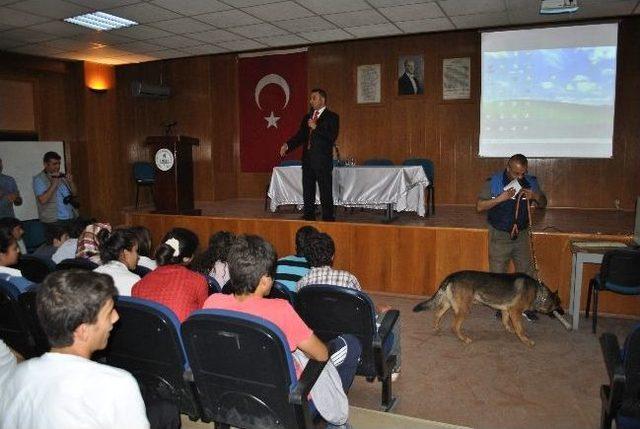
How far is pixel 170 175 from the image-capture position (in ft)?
22.6

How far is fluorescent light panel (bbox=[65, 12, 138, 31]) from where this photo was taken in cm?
603

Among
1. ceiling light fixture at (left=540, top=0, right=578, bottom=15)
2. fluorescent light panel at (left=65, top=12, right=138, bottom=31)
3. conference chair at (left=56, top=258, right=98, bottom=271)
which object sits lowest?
conference chair at (left=56, top=258, right=98, bottom=271)

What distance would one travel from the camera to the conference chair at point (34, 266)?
3.47 metres

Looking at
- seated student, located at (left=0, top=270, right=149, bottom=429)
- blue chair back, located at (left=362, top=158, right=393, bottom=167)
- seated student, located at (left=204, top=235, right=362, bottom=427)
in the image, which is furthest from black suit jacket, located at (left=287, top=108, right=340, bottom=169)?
seated student, located at (left=0, top=270, right=149, bottom=429)

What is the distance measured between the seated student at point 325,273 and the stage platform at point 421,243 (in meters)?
2.16

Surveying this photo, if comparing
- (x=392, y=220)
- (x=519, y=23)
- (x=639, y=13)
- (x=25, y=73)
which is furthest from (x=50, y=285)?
(x=25, y=73)

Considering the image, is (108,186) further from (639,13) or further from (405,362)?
(639,13)

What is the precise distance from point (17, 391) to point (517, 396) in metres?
2.71

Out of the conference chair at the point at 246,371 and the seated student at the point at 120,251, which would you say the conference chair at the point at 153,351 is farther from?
the seated student at the point at 120,251

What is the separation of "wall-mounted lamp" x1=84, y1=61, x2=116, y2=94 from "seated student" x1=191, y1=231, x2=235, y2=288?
6.66 m

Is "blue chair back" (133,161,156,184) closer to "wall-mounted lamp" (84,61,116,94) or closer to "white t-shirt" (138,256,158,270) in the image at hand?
"wall-mounted lamp" (84,61,116,94)

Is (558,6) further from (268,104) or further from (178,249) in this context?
(268,104)

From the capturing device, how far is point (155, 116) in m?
9.80

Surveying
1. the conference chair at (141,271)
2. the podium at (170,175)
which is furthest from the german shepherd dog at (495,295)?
the podium at (170,175)
